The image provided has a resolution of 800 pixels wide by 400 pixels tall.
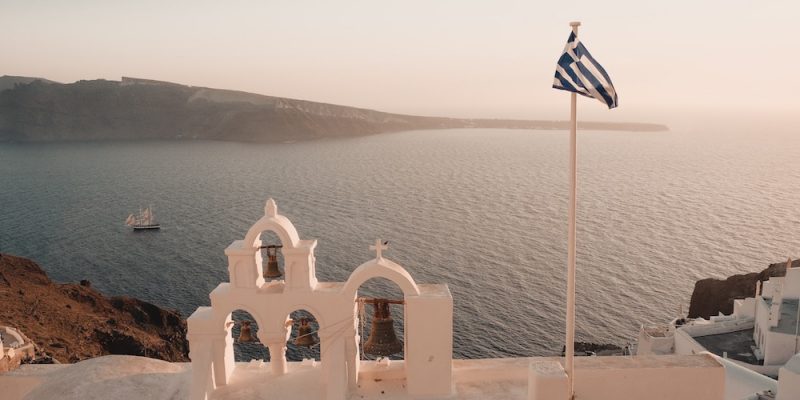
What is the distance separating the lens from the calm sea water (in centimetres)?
5281

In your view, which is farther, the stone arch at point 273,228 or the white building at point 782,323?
the white building at point 782,323

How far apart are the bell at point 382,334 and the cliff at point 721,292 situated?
149ft

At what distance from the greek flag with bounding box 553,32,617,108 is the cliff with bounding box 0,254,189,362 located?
107 ft

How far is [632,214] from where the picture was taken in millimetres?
85312

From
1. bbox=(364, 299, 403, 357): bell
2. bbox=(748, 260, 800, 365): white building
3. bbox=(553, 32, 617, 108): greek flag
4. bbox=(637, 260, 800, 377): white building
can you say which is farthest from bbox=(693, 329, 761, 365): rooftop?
bbox=(553, 32, 617, 108): greek flag

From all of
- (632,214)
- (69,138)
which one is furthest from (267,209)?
(69,138)

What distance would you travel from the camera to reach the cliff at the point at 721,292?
157 ft

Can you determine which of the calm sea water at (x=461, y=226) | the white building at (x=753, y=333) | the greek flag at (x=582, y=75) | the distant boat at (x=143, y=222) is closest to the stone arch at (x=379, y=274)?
the greek flag at (x=582, y=75)

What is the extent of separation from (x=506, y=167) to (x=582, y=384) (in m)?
133

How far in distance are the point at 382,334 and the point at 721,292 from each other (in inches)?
1907

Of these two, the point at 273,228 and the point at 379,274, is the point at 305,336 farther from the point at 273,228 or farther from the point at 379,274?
the point at 273,228

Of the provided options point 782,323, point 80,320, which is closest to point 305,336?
point 782,323

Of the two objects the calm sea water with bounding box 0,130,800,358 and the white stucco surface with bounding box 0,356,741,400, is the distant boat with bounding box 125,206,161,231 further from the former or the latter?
the white stucco surface with bounding box 0,356,741,400

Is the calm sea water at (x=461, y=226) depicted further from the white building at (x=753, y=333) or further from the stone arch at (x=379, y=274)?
the stone arch at (x=379, y=274)
